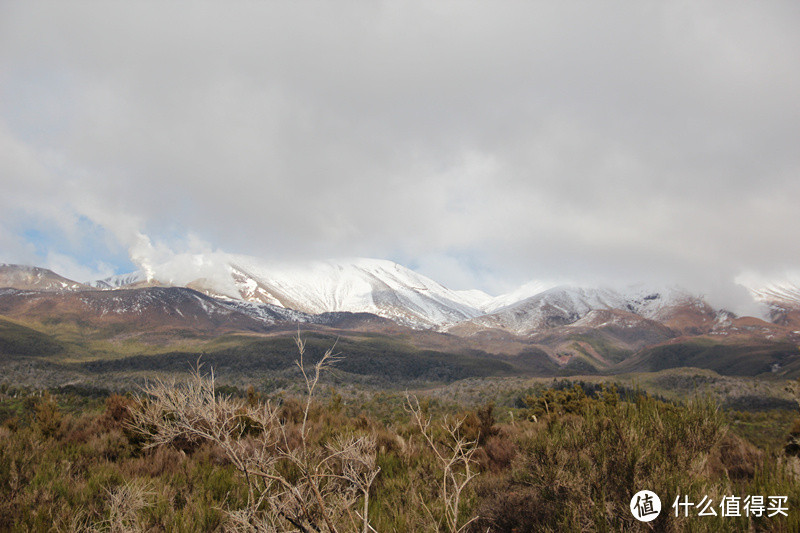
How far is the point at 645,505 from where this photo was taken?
111 inches

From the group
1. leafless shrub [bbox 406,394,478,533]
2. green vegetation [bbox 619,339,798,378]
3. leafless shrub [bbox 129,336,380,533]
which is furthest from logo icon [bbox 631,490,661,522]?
green vegetation [bbox 619,339,798,378]

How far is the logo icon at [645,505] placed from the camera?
269 cm

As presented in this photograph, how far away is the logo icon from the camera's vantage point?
269cm

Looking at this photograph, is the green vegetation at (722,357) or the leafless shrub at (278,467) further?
the green vegetation at (722,357)

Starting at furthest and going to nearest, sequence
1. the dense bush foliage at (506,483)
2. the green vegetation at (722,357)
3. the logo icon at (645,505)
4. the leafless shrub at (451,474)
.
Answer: the green vegetation at (722,357)
the dense bush foliage at (506,483)
the logo icon at (645,505)
the leafless shrub at (451,474)

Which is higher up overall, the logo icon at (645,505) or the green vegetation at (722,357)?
the green vegetation at (722,357)

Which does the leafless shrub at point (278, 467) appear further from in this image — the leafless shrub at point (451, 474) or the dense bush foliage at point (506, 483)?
the leafless shrub at point (451, 474)

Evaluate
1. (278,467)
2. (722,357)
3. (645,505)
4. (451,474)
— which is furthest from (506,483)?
(722,357)

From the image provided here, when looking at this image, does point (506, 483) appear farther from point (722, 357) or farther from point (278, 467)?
point (722, 357)

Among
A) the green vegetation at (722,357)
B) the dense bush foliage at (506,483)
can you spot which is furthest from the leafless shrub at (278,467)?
the green vegetation at (722,357)

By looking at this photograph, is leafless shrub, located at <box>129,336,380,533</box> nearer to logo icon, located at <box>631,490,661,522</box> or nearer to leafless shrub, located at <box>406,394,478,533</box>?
leafless shrub, located at <box>406,394,478,533</box>

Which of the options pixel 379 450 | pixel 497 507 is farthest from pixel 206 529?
pixel 379 450

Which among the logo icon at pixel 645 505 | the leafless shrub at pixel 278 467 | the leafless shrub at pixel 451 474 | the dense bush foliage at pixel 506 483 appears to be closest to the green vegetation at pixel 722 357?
the dense bush foliage at pixel 506 483

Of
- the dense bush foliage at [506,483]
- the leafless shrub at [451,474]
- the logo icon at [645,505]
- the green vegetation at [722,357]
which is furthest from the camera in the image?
the green vegetation at [722,357]
